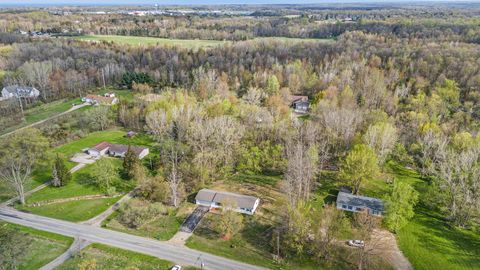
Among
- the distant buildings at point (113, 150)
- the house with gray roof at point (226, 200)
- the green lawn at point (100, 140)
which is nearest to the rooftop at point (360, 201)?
the house with gray roof at point (226, 200)

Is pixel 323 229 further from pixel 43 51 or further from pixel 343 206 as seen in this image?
pixel 43 51

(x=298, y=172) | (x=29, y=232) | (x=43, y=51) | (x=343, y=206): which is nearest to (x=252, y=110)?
(x=298, y=172)

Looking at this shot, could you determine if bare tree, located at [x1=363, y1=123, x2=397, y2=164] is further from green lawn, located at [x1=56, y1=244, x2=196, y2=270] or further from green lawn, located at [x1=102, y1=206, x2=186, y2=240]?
green lawn, located at [x1=56, y1=244, x2=196, y2=270]

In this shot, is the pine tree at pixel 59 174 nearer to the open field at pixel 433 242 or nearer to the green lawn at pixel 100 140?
the green lawn at pixel 100 140

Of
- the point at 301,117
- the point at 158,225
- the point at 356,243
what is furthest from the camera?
the point at 301,117

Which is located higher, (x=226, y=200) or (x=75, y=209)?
(x=226, y=200)

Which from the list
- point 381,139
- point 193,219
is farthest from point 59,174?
point 381,139

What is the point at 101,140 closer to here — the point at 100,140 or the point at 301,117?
the point at 100,140

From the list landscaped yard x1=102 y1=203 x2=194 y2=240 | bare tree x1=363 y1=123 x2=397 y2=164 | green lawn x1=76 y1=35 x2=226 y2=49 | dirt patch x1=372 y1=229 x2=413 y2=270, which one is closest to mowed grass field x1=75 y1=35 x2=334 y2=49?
green lawn x1=76 y1=35 x2=226 y2=49
